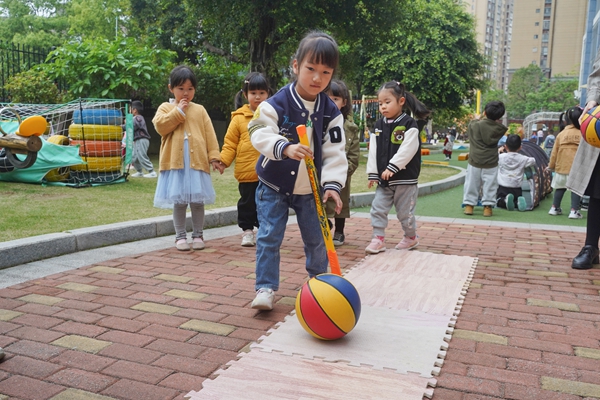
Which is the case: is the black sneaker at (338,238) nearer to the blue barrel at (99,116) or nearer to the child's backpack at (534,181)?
the child's backpack at (534,181)

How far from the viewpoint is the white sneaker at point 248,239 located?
538 centimetres

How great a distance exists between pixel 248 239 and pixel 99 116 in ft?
16.7

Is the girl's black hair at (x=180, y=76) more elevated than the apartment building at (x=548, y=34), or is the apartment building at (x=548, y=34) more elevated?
the apartment building at (x=548, y=34)

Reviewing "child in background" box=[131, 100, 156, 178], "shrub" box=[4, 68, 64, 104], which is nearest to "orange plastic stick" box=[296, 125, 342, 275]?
"child in background" box=[131, 100, 156, 178]

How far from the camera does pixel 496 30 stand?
5842 inches

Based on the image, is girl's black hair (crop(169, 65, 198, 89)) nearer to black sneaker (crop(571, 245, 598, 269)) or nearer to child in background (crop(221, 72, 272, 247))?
child in background (crop(221, 72, 272, 247))

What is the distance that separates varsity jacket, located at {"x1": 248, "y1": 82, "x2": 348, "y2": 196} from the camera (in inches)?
126

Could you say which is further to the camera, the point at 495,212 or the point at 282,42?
the point at 282,42

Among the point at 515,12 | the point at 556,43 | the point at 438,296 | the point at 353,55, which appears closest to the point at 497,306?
the point at 438,296

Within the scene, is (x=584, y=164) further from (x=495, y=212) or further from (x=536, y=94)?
(x=536, y=94)

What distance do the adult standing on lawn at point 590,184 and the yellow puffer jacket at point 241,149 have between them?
2.92 metres

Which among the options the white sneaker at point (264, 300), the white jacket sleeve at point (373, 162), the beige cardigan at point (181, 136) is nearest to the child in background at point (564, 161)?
the white jacket sleeve at point (373, 162)

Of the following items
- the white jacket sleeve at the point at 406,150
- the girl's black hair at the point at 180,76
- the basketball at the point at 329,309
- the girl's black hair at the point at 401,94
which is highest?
the girl's black hair at the point at 180,76

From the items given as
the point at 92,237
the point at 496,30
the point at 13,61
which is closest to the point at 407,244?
the point at 92,237
